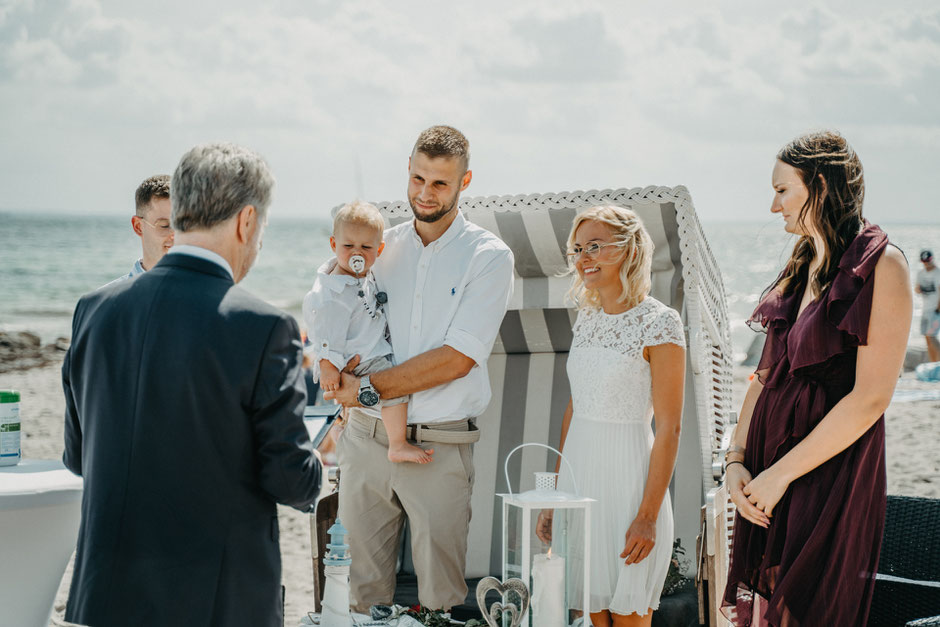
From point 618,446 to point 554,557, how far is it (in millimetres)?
475

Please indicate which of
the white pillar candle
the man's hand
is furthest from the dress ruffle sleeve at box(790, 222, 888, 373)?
the man's hand

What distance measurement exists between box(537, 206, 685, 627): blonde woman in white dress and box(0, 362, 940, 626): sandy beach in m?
2.96

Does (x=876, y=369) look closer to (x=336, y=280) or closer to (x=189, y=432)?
(x=189, y=432)

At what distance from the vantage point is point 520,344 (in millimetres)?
4867

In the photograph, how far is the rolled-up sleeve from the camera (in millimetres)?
3369

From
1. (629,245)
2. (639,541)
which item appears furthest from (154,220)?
(639,541)

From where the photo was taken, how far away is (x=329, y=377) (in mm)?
3467

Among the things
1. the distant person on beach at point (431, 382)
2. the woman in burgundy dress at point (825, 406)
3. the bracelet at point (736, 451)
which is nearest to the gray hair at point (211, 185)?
the distant person on beach at point (431, 382)

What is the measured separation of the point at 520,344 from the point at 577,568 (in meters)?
2.01

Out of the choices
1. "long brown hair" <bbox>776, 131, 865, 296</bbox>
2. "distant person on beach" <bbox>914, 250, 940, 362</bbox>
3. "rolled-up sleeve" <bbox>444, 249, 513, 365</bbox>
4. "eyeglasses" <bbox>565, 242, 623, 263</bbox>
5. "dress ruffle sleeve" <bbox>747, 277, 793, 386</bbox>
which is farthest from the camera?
"distant person on beach" <bbox>914, 250, 940, 362</bbox>

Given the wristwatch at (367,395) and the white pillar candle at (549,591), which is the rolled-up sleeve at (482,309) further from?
the white pillar candle at (549,591)

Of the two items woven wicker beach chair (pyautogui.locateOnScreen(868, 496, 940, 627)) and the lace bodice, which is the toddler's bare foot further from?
woven wicker beach chair (pyautogui.locateOnScreen(868, 496, 940, 627))

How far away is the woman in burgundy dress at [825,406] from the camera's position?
243cm

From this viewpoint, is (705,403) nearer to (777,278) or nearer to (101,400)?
(777,278)
